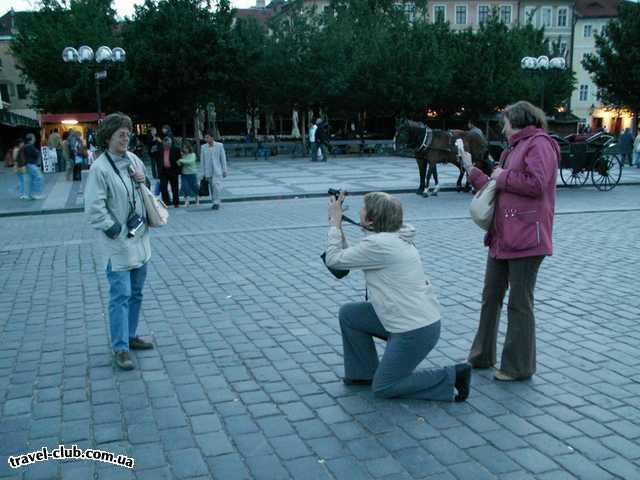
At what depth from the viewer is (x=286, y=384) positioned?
15.5 ft

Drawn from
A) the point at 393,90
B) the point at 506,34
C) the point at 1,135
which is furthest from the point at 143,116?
the point at 506,34

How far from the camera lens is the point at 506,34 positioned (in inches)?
1572

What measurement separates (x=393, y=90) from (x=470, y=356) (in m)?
31.6

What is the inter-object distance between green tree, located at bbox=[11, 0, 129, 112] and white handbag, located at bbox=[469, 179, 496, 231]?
92.0ft

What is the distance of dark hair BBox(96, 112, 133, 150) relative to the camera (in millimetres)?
4941

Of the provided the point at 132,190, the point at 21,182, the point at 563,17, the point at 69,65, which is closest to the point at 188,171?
the point at 21,182

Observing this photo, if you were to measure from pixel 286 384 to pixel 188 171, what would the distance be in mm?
11469

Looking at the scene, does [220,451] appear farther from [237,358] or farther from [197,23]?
[197,23]

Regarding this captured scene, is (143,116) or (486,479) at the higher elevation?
(143,116)

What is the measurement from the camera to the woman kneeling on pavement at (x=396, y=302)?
13.6ft

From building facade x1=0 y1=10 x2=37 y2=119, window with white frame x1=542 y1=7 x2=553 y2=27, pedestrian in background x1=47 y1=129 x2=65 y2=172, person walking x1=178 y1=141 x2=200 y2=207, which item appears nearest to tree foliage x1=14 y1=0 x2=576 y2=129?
pedestrian in background x1=47 y1=129 x2=65 y2=172

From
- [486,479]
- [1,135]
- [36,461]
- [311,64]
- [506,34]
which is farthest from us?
[506,34]

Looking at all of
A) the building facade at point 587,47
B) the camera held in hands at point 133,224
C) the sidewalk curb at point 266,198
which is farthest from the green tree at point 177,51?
the building facade at point 587,47

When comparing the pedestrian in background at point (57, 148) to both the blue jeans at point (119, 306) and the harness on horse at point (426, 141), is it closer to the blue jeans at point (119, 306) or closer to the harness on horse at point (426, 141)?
the harness on horse at point (426, 141)
